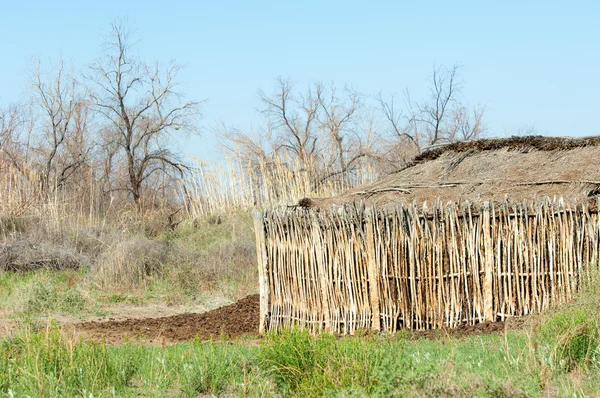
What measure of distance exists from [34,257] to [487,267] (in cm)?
1039

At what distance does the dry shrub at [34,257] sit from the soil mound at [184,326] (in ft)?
16.7

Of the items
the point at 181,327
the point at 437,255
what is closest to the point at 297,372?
the point at 437,255

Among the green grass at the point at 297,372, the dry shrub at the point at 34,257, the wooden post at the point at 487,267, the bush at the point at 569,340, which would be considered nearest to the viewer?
the green grass at the point at 297,372

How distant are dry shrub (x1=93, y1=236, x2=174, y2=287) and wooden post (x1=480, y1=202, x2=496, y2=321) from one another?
24.9ft

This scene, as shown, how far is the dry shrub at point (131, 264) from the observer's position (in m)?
13.4

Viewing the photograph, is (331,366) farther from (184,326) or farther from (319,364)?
(184,326)

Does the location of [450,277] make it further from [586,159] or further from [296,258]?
[586,159]

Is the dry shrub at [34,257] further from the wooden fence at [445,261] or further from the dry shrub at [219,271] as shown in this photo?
the wooden fence at [445,261]

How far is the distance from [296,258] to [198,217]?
14493mm

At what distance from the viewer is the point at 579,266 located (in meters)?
7.30

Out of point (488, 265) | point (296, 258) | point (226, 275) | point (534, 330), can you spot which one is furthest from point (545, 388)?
point (226, 275)

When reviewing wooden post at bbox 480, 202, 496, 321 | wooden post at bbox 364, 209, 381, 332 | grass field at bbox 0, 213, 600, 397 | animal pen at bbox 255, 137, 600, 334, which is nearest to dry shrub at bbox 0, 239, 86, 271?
animal pen at bbox 255, 137, 600, 334

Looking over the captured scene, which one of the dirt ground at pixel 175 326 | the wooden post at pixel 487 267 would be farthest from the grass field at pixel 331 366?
the dirt ground at pixel 175 326

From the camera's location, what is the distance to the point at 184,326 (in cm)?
948
